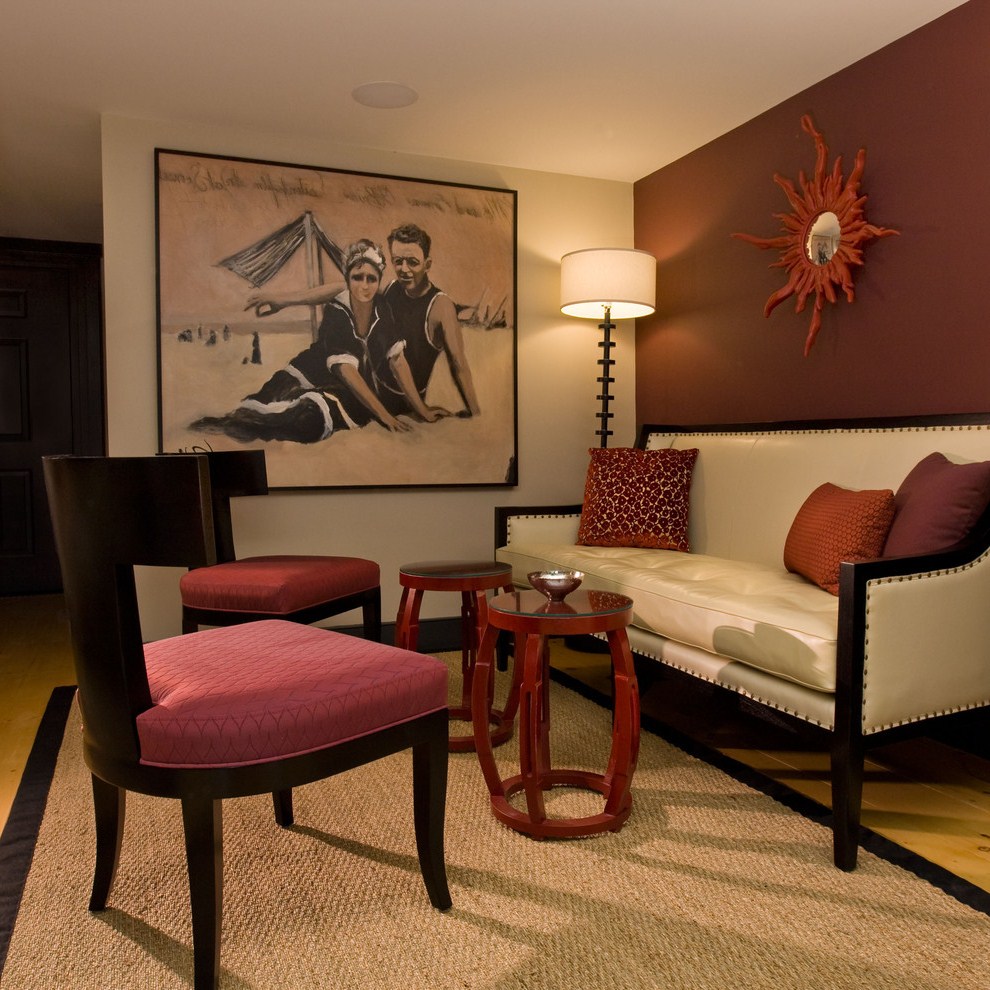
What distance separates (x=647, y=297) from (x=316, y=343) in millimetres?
1477

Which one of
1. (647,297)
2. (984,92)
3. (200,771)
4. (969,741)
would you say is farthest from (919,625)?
(647,297)

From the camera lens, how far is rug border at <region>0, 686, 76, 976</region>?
1.70 meters

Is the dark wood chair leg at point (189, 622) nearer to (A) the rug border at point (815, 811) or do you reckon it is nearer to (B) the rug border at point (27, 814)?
(B) the rug border at point (27, 814)

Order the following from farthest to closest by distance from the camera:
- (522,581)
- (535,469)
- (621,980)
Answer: (535,469), (522,581), (621,980)

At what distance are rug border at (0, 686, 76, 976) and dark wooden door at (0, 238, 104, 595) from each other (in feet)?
9.19

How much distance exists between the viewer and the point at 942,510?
2094 mm

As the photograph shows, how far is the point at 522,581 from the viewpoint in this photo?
11.0 feet

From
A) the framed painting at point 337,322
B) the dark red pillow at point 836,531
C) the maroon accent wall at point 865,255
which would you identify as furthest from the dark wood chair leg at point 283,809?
the maroon accent wall at point 865,255

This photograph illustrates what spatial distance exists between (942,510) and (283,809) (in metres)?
1.76

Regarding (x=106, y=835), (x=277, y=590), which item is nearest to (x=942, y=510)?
(x=277, y=590)

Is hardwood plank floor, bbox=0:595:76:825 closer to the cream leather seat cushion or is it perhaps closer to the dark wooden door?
the dark wooden door

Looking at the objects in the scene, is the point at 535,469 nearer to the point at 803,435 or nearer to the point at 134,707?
the point at 803,435

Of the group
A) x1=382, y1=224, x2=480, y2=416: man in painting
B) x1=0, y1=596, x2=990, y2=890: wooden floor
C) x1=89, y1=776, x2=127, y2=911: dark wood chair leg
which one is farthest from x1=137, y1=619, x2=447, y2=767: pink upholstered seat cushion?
x1=382, y1=224, x2=480, y2=416: man in painting

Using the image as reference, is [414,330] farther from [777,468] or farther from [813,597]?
[813,597]
